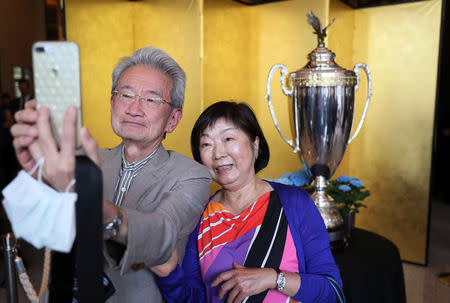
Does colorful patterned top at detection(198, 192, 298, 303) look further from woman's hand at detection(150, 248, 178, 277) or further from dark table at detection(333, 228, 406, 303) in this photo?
dark table at detection(333, 228, 406, 303)

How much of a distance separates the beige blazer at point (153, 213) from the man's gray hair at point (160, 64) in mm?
161

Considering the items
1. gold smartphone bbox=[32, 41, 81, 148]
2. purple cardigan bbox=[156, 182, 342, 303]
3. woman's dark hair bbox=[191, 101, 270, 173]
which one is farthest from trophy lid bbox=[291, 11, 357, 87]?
gold smartphone bbox=[32, 41, 81, 148]

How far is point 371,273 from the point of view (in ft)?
4.51

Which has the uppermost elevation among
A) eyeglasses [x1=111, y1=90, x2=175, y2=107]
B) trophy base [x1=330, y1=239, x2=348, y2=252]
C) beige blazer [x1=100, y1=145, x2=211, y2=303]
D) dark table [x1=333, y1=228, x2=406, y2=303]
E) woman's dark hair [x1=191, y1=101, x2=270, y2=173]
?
eyeglasses [x1=111, y1=90, x2=175, y2=107]

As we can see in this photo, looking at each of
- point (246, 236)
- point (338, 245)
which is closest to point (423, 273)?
point (338, 245)

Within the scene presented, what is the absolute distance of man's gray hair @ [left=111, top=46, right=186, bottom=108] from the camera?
3.25ft

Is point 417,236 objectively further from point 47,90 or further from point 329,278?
point 47,90

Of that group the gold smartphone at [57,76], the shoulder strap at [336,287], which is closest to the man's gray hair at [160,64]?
the gold smartphone at [57,76]

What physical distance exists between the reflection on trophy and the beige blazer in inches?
29.6

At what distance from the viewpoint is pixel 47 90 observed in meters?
0.49

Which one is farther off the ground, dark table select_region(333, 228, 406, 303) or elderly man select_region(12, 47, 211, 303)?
elderly man select_region(12, 47, 211, 303)

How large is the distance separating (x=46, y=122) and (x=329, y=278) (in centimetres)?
92

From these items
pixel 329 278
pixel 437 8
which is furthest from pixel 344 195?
pixel 437 8

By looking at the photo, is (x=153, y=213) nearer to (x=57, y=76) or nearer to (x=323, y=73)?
(x=57, y=76)
